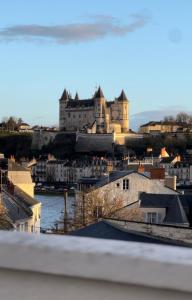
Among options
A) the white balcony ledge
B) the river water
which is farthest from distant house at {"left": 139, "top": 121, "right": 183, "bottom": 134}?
the white balcony ledge

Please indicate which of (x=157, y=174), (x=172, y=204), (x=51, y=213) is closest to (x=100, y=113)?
(x=51, y=213)

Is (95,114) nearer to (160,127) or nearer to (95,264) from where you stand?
(160,127)

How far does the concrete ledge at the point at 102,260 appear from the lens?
201 centimetres

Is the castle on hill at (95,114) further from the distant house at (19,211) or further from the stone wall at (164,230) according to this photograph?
the stone wall at (164,230)

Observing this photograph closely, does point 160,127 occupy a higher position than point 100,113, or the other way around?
point 100,113

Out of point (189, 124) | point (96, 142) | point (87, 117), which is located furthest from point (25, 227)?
point (189, 124)

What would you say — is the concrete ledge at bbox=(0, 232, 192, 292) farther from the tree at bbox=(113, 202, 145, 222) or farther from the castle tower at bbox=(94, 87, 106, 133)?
the castle tower at bbox=(94, 87, 106, 133)

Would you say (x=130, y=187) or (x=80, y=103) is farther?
(x=80, y=103)

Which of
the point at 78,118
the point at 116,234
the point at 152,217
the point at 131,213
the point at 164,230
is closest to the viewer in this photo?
the point at 116,234

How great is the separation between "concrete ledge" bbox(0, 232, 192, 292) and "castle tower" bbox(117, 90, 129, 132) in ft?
489

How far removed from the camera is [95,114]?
15050 cm

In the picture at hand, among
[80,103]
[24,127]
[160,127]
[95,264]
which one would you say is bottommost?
[95,264]

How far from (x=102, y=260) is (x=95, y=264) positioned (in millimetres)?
28

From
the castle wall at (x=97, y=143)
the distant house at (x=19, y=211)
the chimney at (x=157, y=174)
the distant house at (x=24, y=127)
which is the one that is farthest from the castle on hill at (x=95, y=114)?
the distant house at (x=19, y=211)
